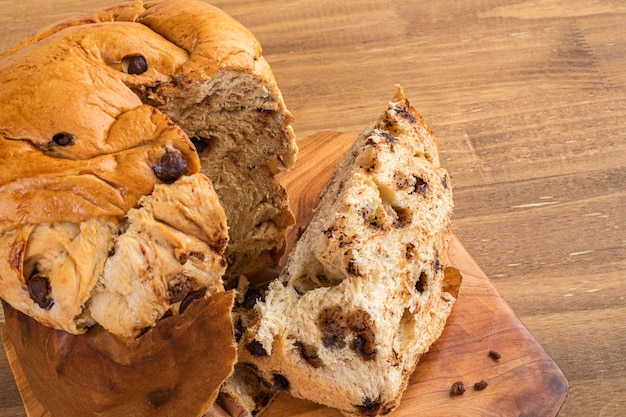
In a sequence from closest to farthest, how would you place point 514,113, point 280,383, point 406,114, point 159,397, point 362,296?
point 159,397
point 362,296
point 280,383
point 406,114
point 514,113

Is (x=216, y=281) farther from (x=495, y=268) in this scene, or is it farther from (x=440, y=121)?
(x=440, y=121)

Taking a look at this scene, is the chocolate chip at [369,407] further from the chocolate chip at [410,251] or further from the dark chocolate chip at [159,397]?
the dark chocolate chip at [159,397]

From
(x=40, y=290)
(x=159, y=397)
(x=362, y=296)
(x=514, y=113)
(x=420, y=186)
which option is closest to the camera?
(x=40, y=290)

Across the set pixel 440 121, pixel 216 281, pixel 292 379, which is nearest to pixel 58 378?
pixel 216 281

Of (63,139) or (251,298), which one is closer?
(63,139)

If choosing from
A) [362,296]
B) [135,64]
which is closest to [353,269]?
[362,296]

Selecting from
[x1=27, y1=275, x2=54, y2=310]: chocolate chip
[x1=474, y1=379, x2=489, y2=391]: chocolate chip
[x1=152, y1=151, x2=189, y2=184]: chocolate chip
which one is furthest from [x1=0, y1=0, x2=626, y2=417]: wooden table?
[x1=152, y1=151, x2=189, y2=184]: chocolate chip

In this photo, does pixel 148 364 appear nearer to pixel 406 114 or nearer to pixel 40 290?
pixel 40 290

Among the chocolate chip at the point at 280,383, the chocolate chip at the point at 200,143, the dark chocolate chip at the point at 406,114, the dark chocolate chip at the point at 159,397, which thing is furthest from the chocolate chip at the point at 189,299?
the dark chocolate chip at the point at 406,114

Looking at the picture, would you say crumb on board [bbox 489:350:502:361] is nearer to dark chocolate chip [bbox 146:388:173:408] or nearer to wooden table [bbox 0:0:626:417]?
wooden table [bbox 0:0:626:417]
